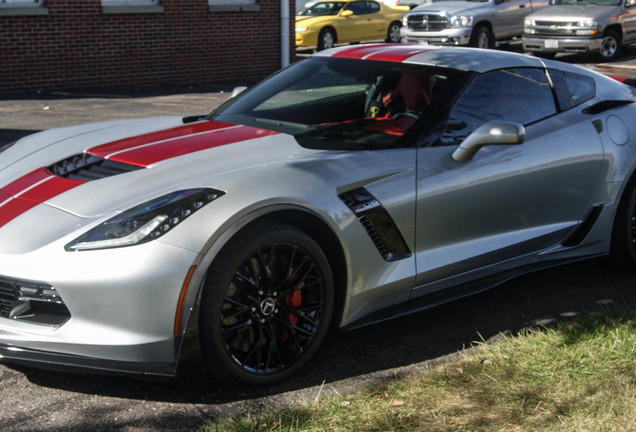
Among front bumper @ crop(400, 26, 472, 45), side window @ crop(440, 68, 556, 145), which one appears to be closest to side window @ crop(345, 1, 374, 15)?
front bumper @ crop(400, 26, 472, 45)

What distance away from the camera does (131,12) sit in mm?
16172

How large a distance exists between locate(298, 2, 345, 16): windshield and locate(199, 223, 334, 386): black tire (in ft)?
70.8

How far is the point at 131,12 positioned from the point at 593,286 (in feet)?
41.4

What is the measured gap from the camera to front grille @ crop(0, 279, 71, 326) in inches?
138

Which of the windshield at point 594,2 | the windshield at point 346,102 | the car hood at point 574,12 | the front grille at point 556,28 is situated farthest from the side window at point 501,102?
the windshield at point 594,2

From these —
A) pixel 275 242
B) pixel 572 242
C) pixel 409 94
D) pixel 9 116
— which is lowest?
pixel 9 116

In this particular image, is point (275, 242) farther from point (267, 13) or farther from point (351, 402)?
point (267, 13)

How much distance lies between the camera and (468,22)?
2133 cm

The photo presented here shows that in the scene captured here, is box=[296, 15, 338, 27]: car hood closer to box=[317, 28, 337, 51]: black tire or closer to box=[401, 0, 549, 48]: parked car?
box=[317, 28, 337, 51]: black tire

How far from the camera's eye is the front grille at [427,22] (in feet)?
70.8

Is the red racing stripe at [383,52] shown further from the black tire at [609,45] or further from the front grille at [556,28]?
the black tire at [609,45]

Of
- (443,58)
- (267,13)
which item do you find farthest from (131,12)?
(443,58)

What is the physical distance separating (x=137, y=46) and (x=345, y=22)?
31.1 ft

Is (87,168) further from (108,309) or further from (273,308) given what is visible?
(273,308)
